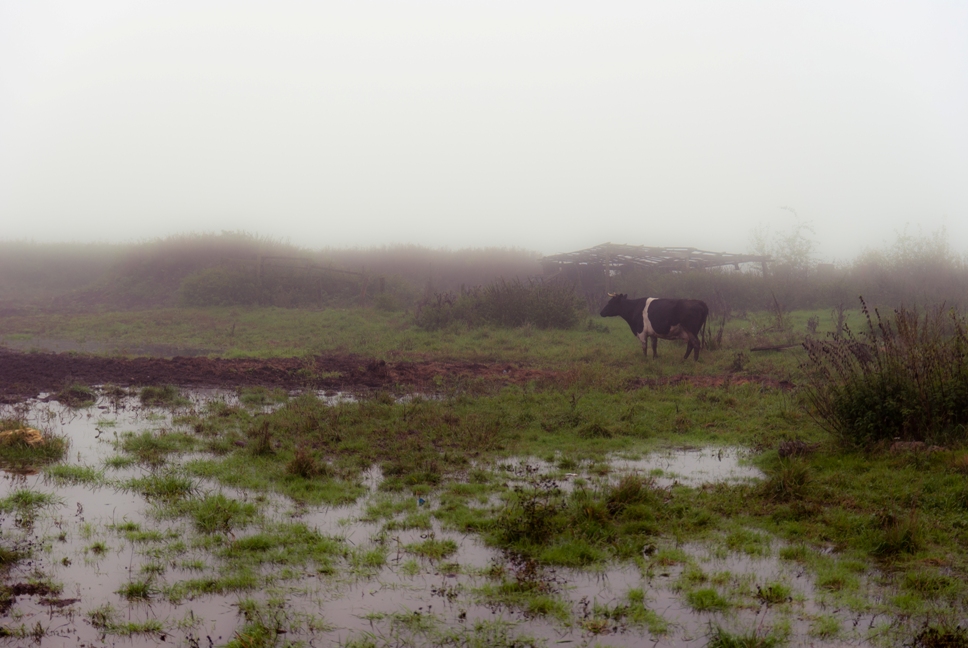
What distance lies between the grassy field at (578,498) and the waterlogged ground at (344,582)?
3cm

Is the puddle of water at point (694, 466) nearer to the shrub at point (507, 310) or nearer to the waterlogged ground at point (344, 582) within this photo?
the waterlogged ground at point (344, 582)

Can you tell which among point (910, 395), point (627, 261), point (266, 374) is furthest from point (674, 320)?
point (627, 261)

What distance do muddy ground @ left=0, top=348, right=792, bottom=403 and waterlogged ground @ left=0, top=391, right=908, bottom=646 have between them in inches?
206

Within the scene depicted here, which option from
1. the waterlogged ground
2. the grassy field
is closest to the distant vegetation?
the grassy field

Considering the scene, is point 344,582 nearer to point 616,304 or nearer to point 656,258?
point 616,304

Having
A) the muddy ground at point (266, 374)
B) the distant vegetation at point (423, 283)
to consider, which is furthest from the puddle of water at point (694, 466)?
the distant vegetation at point (423, 283)

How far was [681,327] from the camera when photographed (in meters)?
14.2

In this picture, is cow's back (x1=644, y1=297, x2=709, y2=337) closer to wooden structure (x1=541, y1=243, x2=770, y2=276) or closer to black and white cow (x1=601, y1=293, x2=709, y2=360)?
black and white cow (x1=601, y1=293, x2=709, y2=360)

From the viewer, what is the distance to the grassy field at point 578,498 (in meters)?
4.18

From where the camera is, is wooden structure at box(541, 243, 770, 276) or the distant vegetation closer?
the distant vegetation

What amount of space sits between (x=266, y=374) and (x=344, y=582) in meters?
8.29

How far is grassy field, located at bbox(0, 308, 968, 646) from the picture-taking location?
4176mm

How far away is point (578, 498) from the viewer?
19.5 ft

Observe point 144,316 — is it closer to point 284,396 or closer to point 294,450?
point 284,396
